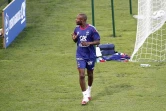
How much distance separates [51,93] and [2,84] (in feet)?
4.87

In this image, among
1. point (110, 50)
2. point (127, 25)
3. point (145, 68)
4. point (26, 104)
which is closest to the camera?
point (26, 104)

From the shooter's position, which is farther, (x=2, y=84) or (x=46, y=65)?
(x=46, y=65)

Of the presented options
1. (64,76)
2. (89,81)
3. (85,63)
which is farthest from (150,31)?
(85,63)

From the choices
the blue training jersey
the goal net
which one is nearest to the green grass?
the goal net

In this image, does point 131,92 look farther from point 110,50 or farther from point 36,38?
point 36,38

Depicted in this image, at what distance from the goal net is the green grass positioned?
551 mm

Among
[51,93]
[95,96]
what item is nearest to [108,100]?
[95,96]

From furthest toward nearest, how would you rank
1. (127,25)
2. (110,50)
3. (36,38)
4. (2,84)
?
(127,25), (36,38), (110,50), (2,84)

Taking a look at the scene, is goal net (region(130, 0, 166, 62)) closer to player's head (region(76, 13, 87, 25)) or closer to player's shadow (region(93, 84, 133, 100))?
player's shadow (region(93, 84, 133, 100))

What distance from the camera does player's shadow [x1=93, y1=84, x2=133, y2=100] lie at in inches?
545

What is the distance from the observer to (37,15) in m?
24.1

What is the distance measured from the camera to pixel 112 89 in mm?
14281

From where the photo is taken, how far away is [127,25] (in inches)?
864

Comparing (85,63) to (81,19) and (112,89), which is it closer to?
(81,19)
